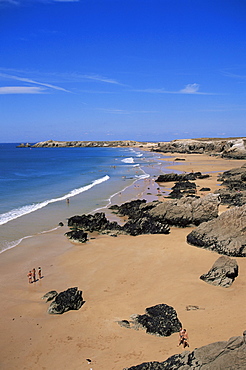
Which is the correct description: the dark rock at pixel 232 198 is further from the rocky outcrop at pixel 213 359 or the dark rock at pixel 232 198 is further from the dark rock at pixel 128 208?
the rocky outcrop at pixel 213 359

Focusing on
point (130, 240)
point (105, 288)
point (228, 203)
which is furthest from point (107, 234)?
point (228, 203)

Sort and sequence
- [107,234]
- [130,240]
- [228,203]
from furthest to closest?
[228,203] < [107,234] < [130,240]

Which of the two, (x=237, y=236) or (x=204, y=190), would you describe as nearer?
(x=237, y=236)

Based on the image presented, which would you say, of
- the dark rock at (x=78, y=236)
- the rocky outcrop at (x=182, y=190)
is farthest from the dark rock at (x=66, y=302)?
the rocky outcrop at (x=182, y=190)

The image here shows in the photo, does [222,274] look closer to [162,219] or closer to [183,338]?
[183,338]

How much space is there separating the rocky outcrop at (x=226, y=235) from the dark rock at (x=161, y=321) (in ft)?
19.7

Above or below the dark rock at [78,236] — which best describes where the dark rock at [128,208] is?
above

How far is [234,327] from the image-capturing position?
8.35 m

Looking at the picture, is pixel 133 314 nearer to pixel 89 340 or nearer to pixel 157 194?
pixel 89 340

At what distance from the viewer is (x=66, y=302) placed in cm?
1049

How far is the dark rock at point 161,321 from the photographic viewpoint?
28.4 feet

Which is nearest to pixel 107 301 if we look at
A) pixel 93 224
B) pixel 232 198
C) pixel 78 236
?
pixel 78 236

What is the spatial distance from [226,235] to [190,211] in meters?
5.06

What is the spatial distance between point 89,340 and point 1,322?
11.1 feet
